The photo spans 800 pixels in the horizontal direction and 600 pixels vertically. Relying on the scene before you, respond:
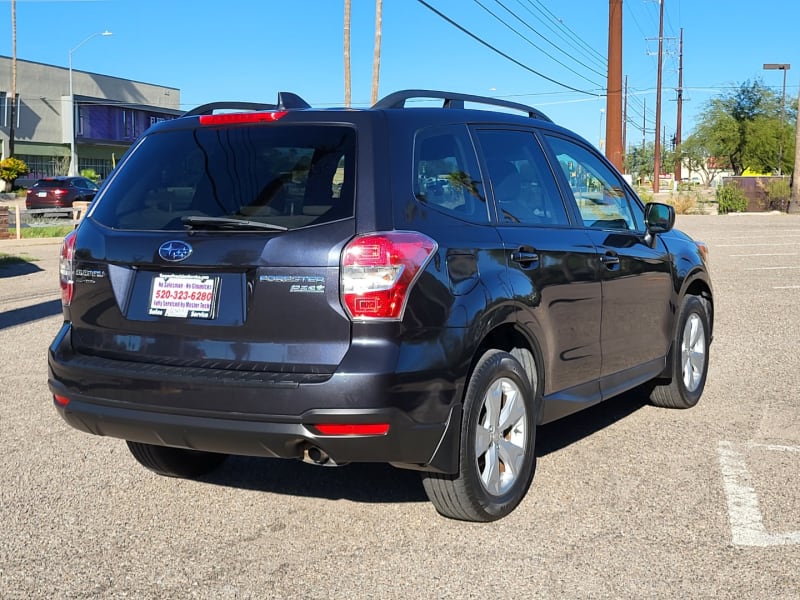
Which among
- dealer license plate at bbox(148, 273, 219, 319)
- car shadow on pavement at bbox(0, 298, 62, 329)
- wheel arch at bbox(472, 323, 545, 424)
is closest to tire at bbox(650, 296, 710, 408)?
wheel arch at bbox(472, 323, 545, 424)

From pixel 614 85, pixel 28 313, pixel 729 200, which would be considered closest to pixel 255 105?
pixel 28 313

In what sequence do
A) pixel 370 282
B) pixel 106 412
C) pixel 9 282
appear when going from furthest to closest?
pixel 9 282
pixel 106 412
pixel 370 282

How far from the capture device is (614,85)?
23984mm

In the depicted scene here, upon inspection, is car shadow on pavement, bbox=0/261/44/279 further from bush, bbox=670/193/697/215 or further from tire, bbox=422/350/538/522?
bush, bbox=670/193/697/215

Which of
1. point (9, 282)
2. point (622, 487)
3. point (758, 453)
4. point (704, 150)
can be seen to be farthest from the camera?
point (704, 150)

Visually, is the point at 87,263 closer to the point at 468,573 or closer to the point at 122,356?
the point at 122,356

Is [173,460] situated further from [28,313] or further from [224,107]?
[28,313]

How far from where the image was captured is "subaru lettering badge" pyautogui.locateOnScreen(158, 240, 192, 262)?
4332 mm

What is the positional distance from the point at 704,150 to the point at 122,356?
82.3 meters

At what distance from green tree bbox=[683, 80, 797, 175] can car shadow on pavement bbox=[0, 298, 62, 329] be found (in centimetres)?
6597

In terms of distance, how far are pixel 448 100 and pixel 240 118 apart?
107 centimetres

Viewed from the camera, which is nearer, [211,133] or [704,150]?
[211,133]

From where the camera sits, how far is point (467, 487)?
4523 mm

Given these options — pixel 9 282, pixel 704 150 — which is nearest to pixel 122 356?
pixel 9 282
